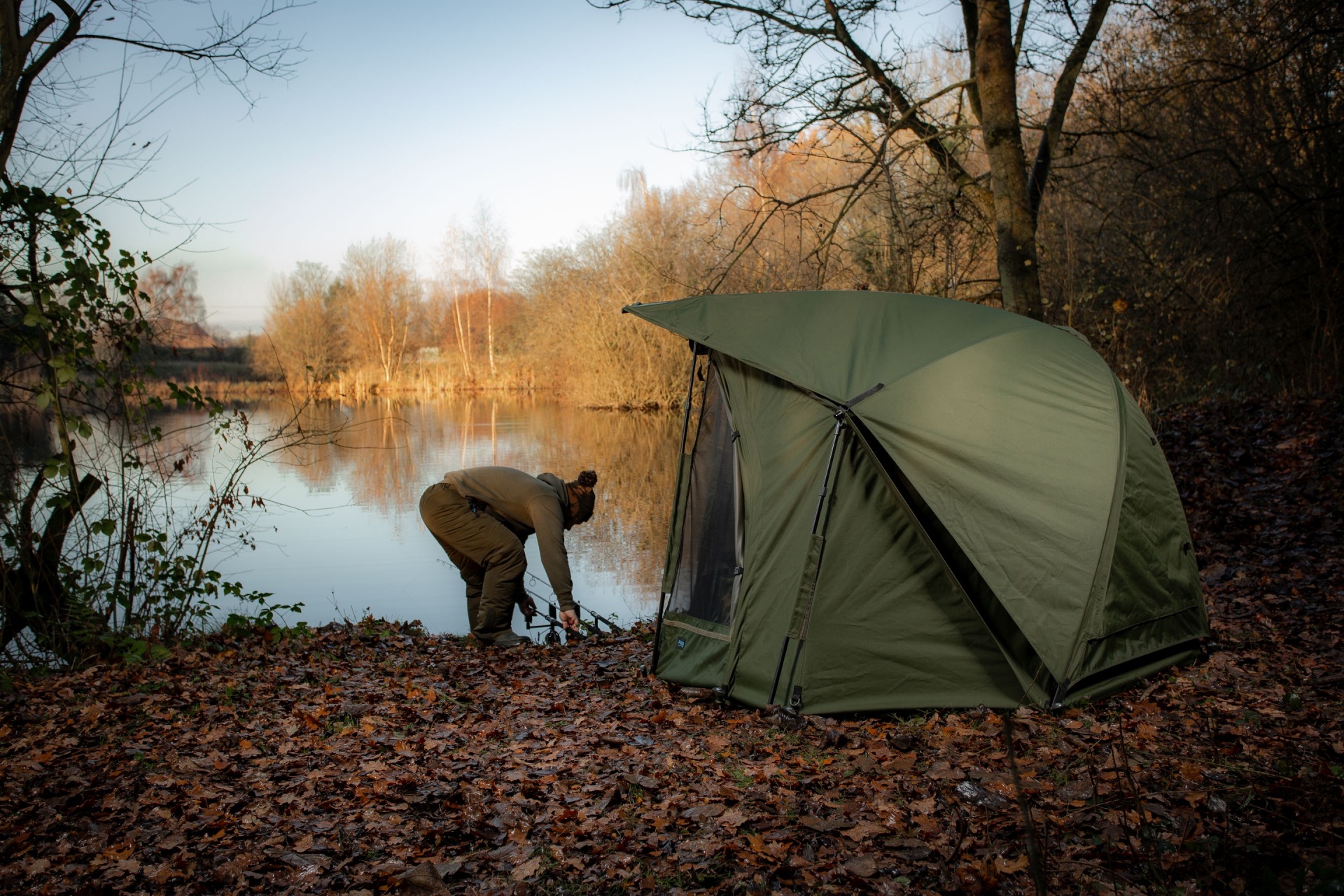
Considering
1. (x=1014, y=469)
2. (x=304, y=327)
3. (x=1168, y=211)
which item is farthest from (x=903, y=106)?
(x=304, y=327)

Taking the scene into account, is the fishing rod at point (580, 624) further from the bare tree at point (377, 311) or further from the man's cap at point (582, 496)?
the bare tree at point (377, 311)

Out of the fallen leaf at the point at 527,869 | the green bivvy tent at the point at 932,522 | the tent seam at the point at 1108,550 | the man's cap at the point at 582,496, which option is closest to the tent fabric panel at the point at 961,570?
the green bivvy tent at the point at 932,522

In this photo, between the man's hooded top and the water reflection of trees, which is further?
the water reflection of trees

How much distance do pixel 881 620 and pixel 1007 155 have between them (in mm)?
5971

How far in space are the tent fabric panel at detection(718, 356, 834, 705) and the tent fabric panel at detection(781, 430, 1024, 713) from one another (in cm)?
13

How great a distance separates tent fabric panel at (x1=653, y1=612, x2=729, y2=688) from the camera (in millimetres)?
4742

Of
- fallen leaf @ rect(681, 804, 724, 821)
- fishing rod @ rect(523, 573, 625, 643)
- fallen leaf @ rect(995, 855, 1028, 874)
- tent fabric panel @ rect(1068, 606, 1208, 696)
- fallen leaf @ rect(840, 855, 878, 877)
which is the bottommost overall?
fishing rod @ rect(523, 573, 625, 643)

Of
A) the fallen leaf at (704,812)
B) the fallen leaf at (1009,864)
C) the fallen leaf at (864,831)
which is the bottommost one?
the fallen leaf at (704,812)

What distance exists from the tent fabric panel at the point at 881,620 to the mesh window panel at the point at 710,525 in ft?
2.19

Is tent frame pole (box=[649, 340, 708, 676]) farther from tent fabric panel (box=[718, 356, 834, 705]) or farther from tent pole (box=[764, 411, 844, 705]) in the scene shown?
tent pole (box=[764, 411, 844, 705])

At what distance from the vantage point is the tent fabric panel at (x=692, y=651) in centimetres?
474

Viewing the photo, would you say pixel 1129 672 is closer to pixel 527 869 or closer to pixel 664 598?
pixel 664 598

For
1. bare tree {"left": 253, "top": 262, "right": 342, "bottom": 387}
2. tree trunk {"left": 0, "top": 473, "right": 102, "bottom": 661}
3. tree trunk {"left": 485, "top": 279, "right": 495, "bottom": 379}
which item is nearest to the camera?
tree trunk {"left": 0, "top": 473, "right": 102, "bottom": 661}

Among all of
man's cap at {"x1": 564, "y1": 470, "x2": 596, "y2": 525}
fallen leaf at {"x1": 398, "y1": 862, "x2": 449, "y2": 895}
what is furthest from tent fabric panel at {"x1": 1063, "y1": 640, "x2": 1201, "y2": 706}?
man's cap at {"x1": 564, "y1": 470, "x2": 596, "y2": 525}
